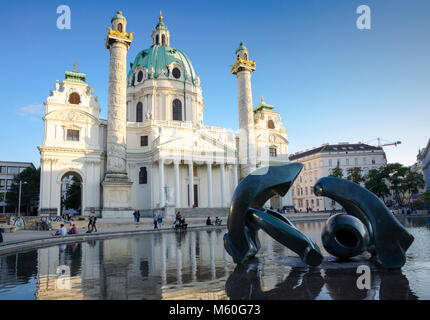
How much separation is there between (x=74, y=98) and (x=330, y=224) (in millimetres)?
41354

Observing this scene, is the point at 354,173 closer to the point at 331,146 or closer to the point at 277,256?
the point at 331,146

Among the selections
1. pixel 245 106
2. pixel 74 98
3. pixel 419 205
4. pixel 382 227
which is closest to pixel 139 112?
pixel 74 98

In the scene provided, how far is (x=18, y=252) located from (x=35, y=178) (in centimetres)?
5806

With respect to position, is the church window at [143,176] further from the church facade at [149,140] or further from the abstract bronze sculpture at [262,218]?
the abstract bronze sculpture at [262,218]

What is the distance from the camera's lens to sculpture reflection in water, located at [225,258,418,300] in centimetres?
496

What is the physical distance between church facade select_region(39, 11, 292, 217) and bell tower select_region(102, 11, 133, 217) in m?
0.11

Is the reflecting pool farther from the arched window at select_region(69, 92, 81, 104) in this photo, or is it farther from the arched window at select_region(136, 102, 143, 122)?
the arched window at select_region(136, 102, 143, 122)

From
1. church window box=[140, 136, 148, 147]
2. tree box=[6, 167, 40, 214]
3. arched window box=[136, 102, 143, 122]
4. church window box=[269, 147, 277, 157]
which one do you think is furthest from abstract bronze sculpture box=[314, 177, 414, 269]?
tree box=[6, 167, 40, 214]

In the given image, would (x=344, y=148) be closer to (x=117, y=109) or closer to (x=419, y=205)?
(x=419, y=205)

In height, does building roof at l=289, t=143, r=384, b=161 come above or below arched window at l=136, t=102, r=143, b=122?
below

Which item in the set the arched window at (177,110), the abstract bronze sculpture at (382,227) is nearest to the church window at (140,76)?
the arched window at (177,110)

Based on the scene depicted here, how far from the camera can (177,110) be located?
173 feet

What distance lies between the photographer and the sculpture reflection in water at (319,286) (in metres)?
4.96
